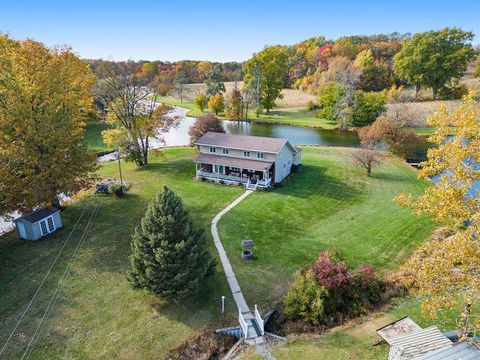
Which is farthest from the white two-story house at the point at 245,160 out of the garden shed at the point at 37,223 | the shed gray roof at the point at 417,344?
the shed gray roof at the point at 417,344

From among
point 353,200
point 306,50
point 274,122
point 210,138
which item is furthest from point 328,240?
point 306,50

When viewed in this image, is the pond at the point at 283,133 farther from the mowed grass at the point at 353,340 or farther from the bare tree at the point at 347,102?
the mowed grass at the point at 353,340

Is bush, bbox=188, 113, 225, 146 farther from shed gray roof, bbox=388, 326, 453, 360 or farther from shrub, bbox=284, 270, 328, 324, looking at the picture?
shed gray roof, bbox=388, 326, 453, 360

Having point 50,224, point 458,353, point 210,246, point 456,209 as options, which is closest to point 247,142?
point 210,246

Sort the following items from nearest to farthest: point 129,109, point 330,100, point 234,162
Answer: point 234,162 → point 129,109 → point 330,100

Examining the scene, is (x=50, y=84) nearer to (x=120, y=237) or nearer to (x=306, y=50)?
(x=120, y=237)

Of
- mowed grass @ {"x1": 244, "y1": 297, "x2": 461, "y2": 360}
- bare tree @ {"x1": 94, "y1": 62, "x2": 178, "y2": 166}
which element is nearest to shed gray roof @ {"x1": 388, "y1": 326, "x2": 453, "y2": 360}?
mowed grass @ {"x1": 244, "y1": 297, "x2": 461, "y2": 360}

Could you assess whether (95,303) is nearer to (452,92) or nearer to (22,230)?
(22,230)
